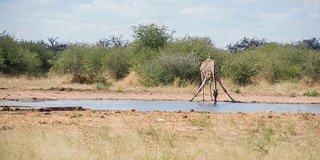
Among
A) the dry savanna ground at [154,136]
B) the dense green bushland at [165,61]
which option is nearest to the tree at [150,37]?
the dense green bushland at [165,61]

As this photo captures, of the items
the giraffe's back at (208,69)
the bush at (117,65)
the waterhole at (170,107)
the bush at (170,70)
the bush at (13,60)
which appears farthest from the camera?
the bush at (117,65)

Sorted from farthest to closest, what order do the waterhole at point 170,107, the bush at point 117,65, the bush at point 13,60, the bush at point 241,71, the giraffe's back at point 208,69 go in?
the bush at point 117,65 < the bush at point 13,60 < the bush at point 241,71 < the giraffe's back at point 208,69 < the waterhole at point 170,107

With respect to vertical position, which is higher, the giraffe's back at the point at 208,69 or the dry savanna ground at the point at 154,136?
the giraffe's back at the point at 208,69

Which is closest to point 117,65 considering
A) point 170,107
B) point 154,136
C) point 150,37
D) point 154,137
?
point 150,37

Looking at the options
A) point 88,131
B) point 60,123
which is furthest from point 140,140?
point 60,123

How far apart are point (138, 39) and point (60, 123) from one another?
31.5 meters

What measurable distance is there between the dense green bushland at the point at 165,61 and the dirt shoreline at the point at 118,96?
19.3 feet

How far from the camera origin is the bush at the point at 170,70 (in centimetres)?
3600

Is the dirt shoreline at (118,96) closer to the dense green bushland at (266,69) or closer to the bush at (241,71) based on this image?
the bush at (241,71)

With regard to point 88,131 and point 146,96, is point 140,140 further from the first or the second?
point 146,96

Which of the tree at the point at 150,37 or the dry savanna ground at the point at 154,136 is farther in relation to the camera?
the tree at the point at 150,37

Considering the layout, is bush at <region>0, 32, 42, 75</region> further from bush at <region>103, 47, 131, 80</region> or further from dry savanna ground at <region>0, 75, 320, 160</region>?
dry savanna ground at <region>0, 75, 320, 160</region>

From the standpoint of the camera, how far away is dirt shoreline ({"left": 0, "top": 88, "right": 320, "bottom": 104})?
26.3 m

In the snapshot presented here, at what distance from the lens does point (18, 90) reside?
29359mm
